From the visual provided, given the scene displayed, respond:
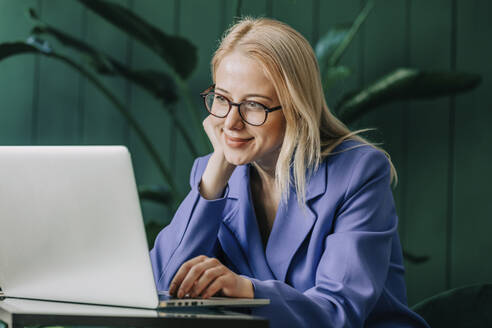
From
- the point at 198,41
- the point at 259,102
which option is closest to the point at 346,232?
the point at 259,102

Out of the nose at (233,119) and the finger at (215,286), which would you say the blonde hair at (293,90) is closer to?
the nose at (233,119)

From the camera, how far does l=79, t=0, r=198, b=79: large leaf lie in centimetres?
189

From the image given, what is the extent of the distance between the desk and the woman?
33 centimetres

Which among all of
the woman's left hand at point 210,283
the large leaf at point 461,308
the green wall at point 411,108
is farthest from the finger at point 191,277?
the green wall at point 411,108

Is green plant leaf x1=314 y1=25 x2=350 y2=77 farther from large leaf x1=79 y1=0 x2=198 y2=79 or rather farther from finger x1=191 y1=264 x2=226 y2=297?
finger x1=191 y1=264 x2=226 y2=297

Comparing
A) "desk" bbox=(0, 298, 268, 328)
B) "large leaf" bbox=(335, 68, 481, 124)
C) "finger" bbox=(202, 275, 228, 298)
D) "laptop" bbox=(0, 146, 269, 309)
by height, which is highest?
"large leaf" bbox=(335, 68, 481, 124)

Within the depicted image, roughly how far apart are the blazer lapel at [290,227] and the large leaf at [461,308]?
0.39m

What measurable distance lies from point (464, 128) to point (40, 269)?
2.04m

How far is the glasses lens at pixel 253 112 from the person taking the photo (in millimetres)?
1133

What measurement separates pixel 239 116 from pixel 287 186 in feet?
0.54

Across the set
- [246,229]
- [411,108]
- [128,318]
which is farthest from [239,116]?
[411,108]

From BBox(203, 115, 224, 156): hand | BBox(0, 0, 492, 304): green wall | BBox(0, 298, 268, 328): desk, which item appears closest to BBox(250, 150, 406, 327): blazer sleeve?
BBox(0, 298, 268, 328): desk

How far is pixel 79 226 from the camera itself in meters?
0.78

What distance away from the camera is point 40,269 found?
0.85 m
